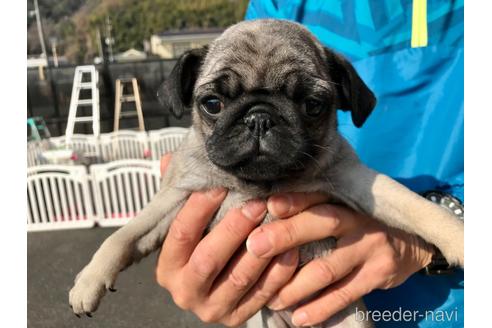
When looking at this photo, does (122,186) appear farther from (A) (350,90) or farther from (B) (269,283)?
(A) (350,90)

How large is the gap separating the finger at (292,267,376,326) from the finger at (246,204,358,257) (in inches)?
7.1

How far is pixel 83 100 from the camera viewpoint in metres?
7.08

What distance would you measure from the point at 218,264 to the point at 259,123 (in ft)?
1.73

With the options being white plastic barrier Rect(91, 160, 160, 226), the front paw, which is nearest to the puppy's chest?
the front paw

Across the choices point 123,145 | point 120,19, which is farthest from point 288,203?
point 120,19

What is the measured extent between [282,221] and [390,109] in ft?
2.51

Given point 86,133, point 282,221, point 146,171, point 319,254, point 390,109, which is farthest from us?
point 86,133

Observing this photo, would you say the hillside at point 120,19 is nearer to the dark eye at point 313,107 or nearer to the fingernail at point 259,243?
the dark eye at point 313,107

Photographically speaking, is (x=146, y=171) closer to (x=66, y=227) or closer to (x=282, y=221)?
(x=66, y=227)

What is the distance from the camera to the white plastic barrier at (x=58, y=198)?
18.0ft

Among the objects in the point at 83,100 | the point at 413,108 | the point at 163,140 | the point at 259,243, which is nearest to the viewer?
the point at 259,243

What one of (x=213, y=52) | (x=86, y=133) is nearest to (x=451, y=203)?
(x=213, y=52)

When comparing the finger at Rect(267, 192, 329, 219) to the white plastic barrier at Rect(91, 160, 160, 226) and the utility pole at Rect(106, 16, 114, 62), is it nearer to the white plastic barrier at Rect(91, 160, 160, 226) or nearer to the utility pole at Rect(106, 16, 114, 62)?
the white plastic barrier at Rect(91, 160, 160, 226)

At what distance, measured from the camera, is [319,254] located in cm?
162
